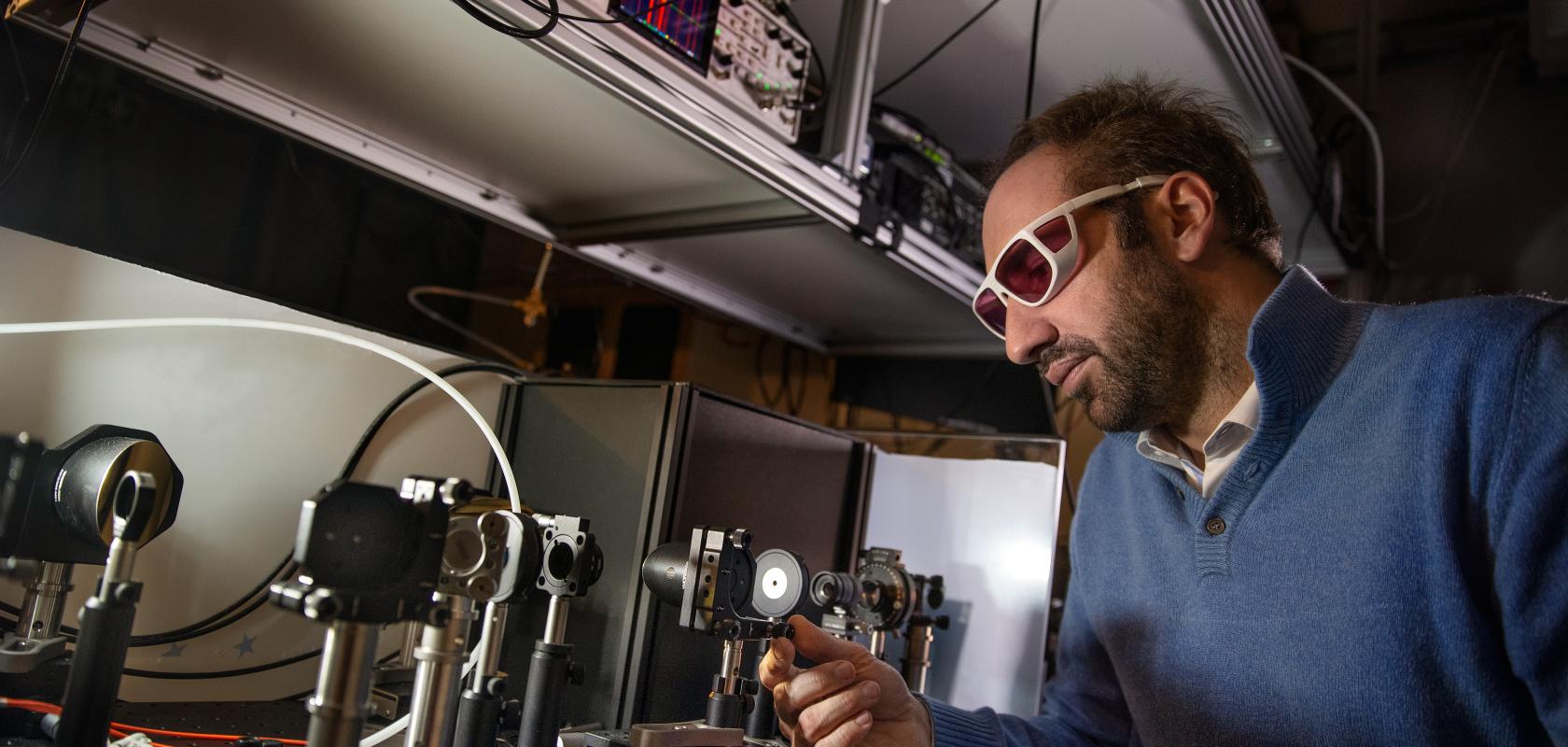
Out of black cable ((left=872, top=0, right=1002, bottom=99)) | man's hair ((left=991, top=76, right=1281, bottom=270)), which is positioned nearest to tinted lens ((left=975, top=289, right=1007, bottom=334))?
man's hair ((left=991, top=76, right=1281, bottom=270))

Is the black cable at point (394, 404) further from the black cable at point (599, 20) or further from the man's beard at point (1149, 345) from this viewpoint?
the man's beard at point (1149, 345)

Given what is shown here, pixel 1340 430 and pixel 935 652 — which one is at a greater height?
pixel 1340 430

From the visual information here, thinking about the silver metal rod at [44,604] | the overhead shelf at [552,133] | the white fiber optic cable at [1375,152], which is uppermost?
the white fiber optic cable at [1375,152]

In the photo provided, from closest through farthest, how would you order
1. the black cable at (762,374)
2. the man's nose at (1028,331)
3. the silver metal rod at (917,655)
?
the man's nose at (1028,331) → the silver metal rod at (917,655) → the black cable at (762,374)

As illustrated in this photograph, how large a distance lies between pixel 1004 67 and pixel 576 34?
3.23ft

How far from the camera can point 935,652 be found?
1.86m

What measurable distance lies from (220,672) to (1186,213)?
4.73ft

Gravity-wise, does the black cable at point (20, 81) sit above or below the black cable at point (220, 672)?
above

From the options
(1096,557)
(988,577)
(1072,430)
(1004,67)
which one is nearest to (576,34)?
(1004,67)

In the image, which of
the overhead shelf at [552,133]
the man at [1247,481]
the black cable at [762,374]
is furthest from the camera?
the black cable at [762,374]

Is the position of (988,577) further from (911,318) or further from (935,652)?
(911,318)

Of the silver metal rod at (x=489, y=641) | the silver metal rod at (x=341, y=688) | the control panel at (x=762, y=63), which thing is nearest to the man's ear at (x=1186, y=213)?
the control panel at (x=762, y=63)

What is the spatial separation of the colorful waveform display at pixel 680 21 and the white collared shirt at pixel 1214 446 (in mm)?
838

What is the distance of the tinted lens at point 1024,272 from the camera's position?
4.22 feet
